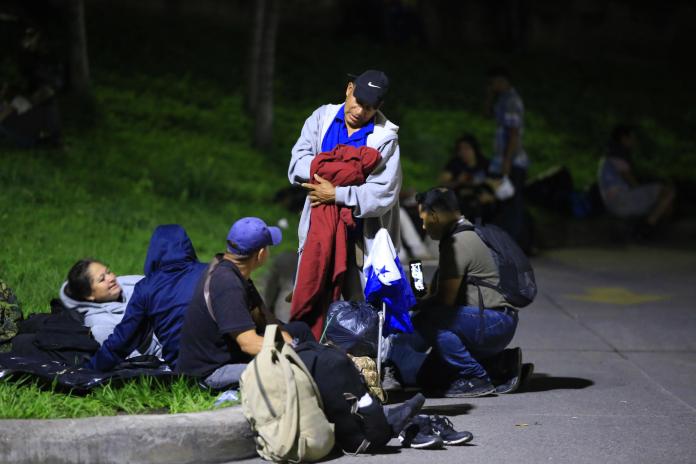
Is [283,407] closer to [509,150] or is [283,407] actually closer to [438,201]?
[438,201]

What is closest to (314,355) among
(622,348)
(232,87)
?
(622,348)

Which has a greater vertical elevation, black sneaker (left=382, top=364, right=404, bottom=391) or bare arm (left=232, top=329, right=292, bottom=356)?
bare arm (left=232, top=329, right=292, bottom=356)

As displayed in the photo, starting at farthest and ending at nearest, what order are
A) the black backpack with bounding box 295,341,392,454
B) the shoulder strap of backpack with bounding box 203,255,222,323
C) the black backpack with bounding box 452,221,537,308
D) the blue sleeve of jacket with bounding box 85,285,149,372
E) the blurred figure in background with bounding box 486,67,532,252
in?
the blurred figure in background with bounding box 486,67,532,252 → the black backpack with bounding box 452,221,537,308 → the blue sleeve of jacket with bounding box 85,285,149,372 → the shoulder strap of backpack with bounding box 203,255,222,323 → the black backpack with bounding box 295,341,392,454

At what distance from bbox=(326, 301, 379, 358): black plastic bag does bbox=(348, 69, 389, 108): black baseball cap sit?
1.20 metres

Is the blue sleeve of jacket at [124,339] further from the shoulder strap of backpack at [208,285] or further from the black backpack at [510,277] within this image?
the black backpack at [510,277]

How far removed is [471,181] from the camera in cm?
1289

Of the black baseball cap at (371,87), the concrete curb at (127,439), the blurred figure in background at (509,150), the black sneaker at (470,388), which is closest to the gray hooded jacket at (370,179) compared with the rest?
the black baseball cap at (371,87)

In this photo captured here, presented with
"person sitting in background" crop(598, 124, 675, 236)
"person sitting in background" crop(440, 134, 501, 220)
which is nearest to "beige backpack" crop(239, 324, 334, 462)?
"person sitting in background" crop(440, 134, 501, 220)

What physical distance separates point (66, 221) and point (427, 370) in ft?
15.7

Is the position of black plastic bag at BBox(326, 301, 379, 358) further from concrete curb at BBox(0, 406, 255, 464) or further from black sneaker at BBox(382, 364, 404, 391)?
concrete curb at BBox(0, 406, 255, 464)

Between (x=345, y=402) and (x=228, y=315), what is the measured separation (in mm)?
749

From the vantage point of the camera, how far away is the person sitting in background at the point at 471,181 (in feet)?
41.4

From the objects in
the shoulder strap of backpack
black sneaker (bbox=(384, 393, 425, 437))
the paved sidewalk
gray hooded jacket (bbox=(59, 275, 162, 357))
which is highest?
the shoulder strap of backpack

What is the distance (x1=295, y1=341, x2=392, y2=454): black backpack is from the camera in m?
5.77
